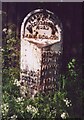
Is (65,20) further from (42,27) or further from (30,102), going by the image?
(30,102)

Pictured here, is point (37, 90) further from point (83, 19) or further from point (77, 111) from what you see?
point (83, 19)

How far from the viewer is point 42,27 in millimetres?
4504

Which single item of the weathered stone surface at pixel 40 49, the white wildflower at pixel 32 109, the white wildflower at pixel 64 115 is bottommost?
the white wildflower at pixel 64 115

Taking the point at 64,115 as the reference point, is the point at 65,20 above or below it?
above

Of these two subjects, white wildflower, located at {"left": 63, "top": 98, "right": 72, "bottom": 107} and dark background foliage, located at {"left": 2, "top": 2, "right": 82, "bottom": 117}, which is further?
white wildflower, located at {"left": 63, "top": 98, "right": 72, "bottom": 107}

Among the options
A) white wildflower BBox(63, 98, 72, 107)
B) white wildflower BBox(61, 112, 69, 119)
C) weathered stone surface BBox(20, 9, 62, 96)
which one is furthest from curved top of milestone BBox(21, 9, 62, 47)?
white wildflower BBox(61, 112, 69, 119)

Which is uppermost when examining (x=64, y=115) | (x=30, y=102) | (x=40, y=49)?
(x=40, y=49)

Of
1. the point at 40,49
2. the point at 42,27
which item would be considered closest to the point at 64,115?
the point at 40,49

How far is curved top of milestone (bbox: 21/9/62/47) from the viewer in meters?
4.49

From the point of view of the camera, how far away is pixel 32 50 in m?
4.53

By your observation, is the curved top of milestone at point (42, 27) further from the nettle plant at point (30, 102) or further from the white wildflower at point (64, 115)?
the white wildflower at point (64, 115)

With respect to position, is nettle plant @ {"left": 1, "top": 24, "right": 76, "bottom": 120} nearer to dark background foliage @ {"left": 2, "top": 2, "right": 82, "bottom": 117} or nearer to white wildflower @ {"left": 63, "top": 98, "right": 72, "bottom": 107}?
white wildflower @ {"left": 63, "top": 98, "right": 72, "bottom": 107}

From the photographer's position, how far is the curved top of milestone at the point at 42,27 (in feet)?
14.7

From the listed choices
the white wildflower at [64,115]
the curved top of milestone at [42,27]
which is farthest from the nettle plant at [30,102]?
the curved top of milestone at [42,27]
